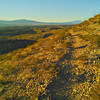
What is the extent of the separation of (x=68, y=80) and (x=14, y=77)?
731 cm

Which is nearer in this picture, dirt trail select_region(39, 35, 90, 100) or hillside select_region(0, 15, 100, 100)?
dirt trail select_region(39, 35, 90, 100)

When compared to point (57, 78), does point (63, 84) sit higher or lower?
lower

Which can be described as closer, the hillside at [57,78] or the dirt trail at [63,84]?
the dirt trail at [63,84]

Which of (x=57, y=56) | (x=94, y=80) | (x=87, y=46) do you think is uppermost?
(x=87, y=46)

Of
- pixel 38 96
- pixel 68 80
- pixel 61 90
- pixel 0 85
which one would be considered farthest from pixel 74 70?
pixel 0 85

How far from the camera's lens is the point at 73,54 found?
14211 mm

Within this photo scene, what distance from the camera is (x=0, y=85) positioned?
9.88m

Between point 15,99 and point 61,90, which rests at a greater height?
point 61,90

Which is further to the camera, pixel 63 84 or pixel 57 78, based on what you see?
pixel 57 78

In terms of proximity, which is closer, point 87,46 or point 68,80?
point 68,80

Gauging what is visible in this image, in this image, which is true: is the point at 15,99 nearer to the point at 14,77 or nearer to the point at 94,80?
the point at 14,77

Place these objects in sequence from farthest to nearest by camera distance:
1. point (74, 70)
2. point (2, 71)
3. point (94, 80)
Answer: point (2, 71) → point (74, 70) → point (94, 80)

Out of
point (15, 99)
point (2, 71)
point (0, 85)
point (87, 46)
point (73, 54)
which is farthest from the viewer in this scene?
point (87, 46)

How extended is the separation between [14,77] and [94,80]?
33.5 feet
